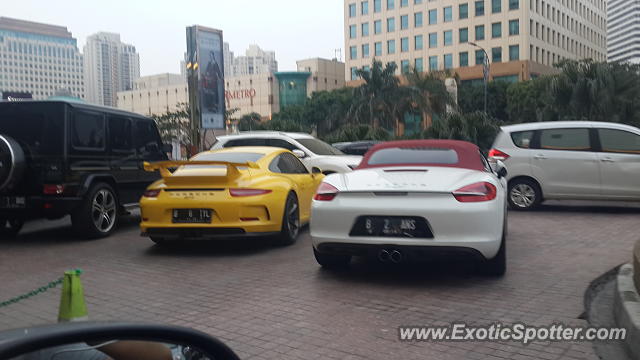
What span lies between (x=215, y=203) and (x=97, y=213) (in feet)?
8.88

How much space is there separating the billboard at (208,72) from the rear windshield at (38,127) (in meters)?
32.7

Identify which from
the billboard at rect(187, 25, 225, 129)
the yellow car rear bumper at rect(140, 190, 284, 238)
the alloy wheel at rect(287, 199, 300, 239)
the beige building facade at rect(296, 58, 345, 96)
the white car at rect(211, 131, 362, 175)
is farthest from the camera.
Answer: the beige building facade at rect(296, 58, 345, 96)

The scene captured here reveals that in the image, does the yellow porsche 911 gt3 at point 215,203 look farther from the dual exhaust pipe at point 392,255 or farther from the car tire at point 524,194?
the car tire at point 524,194

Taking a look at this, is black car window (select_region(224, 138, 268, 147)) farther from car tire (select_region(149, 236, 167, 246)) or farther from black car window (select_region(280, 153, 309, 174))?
car tire (select_region(149, 236, 167, 246))

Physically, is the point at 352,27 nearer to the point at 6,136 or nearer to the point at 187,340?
the point at 6,136

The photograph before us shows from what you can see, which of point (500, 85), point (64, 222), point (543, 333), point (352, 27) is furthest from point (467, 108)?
point (543, 333)

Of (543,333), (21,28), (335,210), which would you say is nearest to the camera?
(543,333)

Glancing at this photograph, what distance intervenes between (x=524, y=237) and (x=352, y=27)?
87.6 metres

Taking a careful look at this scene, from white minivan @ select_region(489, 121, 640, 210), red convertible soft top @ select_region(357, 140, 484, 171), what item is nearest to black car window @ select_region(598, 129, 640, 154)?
white minivan @ select_region(489, 121, 640, 210)

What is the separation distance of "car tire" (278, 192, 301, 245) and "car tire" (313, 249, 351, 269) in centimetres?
145

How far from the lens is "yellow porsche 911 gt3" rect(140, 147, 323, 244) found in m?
7.03

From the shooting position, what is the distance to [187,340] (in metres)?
1.55

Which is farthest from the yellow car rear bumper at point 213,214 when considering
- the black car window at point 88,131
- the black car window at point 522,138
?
the black car window at point 522,138

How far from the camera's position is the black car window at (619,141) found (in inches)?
419
